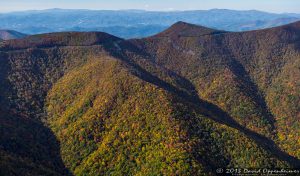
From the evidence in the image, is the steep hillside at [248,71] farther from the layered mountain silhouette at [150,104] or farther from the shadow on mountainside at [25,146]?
the shadow on mountainside at [25,146]

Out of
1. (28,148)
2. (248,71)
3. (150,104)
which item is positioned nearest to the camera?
(28,148)

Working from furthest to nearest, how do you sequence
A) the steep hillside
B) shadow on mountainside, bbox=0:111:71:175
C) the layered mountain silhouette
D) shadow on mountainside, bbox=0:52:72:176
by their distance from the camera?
the steep hillside
the layered mountain silhouette
shadow on mountainside, bbox=0:111:71:175
shadow on mountainside, bbox=0:52:72:176

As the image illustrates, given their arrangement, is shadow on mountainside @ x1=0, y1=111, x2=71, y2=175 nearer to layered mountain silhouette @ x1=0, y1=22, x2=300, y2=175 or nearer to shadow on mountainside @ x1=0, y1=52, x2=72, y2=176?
shadow on mountainside @ x1=0, y1=52, x2=72, y2=176

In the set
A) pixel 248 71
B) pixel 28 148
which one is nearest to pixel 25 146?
pixel 28 148

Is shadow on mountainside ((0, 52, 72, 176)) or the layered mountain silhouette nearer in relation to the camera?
shadow on mountainside ((0, 52, 72, 176))

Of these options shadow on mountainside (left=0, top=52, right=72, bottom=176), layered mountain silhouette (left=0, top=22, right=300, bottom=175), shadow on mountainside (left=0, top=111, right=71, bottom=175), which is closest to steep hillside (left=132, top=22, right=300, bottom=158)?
layered mountain silhouette (left=0, top=22, right=300, bottom=175)

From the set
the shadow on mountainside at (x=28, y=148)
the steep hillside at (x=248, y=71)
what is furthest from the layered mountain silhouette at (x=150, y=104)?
the steep hillside at (x=248, y=71)

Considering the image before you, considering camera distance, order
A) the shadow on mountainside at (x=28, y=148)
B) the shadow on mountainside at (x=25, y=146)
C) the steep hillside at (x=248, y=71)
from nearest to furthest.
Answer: the shadow on mountainside at (x=25, y=146) < the shadow on mountainside at (x=28, y=148) < the steep hillside at (x=248, y=71)

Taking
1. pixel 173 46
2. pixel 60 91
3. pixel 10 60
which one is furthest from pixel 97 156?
pixel 173 46

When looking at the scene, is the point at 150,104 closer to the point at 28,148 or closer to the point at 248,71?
the point at 28,148
